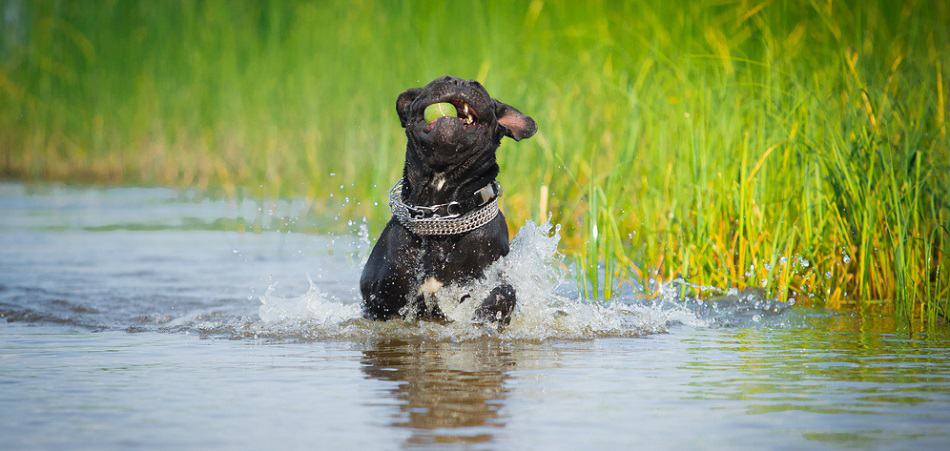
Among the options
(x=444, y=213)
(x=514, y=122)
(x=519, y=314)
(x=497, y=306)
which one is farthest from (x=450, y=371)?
(x=514, y=122)

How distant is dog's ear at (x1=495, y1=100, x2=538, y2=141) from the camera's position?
657 cm

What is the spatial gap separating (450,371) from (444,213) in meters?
1.32

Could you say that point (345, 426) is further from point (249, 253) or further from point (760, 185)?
point (249, 253)

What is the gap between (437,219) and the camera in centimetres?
641

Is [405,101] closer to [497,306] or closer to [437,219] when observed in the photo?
[437,219]

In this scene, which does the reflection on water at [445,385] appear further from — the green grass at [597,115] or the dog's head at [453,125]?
the green grass at [597,115]

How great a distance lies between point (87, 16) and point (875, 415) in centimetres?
1313

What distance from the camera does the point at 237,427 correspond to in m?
4.16

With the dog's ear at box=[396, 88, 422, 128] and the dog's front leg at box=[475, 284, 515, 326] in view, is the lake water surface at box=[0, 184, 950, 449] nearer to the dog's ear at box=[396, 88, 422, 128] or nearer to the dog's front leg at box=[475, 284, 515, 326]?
the dog's front leg at box=[475, 284, 515, 326]

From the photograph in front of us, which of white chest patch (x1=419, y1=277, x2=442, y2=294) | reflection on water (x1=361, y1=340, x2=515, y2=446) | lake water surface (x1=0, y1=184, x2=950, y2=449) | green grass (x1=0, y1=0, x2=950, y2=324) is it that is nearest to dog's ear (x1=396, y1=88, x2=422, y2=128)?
white chest patch (x1=419, y1=277, x2=442, y2=294)

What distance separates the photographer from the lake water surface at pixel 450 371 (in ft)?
13.4

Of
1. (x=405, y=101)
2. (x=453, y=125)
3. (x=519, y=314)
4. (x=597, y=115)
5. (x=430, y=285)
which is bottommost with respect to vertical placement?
(x=519, y=314)

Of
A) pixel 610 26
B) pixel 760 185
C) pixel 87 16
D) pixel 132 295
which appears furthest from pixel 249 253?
pixel 87 16

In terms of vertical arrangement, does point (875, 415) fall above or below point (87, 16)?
below
